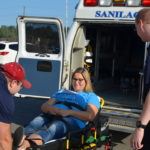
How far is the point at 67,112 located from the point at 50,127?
0.36m

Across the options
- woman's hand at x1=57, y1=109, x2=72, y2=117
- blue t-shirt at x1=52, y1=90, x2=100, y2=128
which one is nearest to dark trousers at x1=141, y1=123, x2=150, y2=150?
blue t-shirt at x1=52, y1=90, x2=100, y2=128

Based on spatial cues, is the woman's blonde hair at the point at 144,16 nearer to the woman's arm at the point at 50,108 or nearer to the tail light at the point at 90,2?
the woman's arm at the point at 50,108

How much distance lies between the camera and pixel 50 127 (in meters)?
4.84

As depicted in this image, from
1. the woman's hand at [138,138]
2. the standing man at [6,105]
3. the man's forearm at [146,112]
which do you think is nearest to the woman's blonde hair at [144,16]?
the man's forearm at [146,112]

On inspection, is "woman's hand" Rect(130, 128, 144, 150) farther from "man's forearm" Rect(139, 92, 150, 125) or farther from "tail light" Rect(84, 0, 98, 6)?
"tail light" Rect(84, 0, 98, 6)

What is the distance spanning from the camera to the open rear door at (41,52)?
6262 mm

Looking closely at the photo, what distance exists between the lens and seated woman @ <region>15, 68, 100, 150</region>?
4.83m

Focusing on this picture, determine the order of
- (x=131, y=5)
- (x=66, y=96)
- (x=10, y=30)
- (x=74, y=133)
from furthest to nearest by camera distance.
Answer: (x=10, y=30), (x=131, y=5), (x=66, y=96), (x=74, y=133)

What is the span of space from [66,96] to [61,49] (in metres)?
1.05

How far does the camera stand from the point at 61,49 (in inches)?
247

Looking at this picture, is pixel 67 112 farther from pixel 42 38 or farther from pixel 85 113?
pixel 42 38

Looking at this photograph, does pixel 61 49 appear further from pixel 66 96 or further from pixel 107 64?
pixel 107 64

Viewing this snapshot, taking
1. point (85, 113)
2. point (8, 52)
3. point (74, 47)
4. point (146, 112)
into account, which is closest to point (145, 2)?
point (74, 47)

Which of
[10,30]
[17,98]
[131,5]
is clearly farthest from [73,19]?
[10,30]
